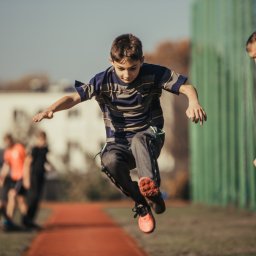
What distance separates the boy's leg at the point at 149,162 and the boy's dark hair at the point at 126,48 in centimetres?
83

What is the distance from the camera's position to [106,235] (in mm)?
17906

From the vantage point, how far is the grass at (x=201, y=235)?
13675 mm

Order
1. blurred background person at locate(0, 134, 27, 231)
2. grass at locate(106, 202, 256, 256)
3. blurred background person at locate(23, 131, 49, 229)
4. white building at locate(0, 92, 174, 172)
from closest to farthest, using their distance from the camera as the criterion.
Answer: grass at locate(106, 202, 256, 256) → blurred background person at locate(23, 131, 49, 229) → blurred background person at locate(0, 134, 27, 231) → white building at locate(0, 92, 174, 172)

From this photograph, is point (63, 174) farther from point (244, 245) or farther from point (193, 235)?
point (244, 245)

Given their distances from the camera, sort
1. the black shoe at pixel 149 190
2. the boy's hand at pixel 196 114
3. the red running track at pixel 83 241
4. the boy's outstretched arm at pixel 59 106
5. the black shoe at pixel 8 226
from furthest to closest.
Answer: the black shoe at pixel 8 226
the red running track at pixel 83 241
the black shoe at pixel 149 190
the boy's outstretched arm at pixel 59 106
the boy's hand at pixel 196 114

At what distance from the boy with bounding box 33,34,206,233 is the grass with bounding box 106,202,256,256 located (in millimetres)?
4396

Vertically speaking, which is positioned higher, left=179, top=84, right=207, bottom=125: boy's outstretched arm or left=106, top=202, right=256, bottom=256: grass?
left=179, top=84, right=207, bottom=125: boy's outstretched arm

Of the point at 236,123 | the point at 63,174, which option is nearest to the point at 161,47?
the point at 63,174

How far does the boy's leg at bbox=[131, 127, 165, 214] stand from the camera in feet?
27.5

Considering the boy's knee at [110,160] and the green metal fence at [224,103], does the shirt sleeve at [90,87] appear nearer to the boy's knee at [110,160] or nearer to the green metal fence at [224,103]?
the boy's knee at [110,160]

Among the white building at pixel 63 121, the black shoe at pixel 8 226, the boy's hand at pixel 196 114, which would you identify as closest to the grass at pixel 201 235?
the black shoe at pixel 8 226

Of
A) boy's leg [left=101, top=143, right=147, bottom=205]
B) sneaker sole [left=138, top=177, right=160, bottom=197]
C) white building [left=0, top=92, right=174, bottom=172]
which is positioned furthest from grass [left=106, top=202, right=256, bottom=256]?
white building [left=0, top=92, right=174, bottom=172]

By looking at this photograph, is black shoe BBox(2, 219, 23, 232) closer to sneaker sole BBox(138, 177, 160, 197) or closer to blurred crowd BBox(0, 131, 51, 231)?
blurred crowd BBox(0, 131, 51, 231)

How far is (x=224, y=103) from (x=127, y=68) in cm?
2005
